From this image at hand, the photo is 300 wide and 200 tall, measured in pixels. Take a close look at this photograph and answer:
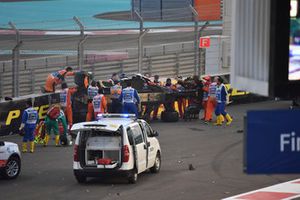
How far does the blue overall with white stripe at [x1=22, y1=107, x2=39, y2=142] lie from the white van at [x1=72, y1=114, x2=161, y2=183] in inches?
159

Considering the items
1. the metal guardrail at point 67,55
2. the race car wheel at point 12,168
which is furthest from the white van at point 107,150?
the metal guardrail at point 67,55

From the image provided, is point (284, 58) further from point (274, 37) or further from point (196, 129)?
point (196, 129)

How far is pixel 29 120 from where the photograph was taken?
830 inches

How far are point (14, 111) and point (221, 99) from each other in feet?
21.5

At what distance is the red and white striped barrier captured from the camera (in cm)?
1592

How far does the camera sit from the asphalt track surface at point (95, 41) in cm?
3519

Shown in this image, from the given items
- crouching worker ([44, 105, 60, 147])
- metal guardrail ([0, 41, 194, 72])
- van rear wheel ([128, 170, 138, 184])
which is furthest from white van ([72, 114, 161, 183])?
metal guardrail ([0, 41, 194, 72])

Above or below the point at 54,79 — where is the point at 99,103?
below

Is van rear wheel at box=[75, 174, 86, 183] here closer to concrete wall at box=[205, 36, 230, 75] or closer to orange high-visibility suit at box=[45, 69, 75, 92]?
orange high-visibility suit at box=[45, 69, 75, 92]

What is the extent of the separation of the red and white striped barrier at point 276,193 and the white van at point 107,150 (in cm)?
245

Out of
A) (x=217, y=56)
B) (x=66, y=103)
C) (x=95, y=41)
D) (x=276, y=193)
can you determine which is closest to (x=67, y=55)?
(x=217, y=56)

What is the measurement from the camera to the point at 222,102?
2589cm

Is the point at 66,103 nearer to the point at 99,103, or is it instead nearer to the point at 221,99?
the point at 99,103

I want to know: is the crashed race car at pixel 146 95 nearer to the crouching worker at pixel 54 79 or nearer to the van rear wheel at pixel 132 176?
the crouching worker at pixel 54 79
